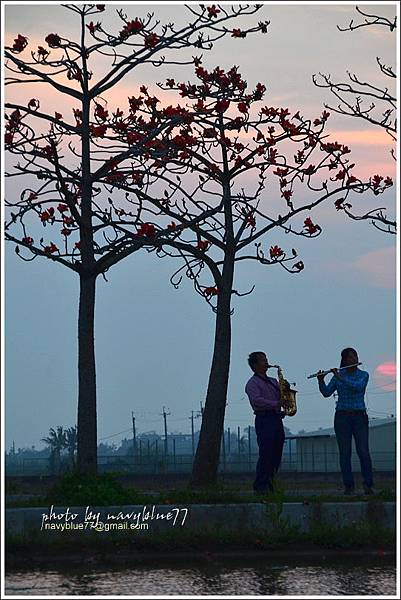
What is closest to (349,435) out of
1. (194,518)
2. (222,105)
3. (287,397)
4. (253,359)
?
(287,397)

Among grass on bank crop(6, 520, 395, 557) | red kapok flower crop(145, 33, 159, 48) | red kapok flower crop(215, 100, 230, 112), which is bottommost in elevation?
Answer: grass on bank crop(6, 520, 395, 557)

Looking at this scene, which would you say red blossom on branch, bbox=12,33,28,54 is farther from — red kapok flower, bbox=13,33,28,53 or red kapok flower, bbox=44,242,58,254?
red kapok flower, bbox=44,242,58,254

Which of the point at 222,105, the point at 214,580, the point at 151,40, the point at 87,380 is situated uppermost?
the point at 151,40

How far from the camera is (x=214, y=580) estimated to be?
8.67 m

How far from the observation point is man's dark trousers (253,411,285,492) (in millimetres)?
12914

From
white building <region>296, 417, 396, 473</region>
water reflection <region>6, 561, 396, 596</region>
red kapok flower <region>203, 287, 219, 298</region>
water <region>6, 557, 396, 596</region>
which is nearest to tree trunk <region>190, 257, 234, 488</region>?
red kapok flower <region>203, 287, 219, 298</region>

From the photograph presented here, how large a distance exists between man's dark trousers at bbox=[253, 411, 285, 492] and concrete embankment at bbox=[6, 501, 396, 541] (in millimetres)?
2055

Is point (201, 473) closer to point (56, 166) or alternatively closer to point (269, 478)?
point (269, 478)

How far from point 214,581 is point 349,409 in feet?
16.9

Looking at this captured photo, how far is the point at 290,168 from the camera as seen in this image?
16.6m

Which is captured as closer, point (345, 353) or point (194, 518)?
point (194, 518)

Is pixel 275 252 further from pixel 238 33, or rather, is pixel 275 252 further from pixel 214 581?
pixel 214 581

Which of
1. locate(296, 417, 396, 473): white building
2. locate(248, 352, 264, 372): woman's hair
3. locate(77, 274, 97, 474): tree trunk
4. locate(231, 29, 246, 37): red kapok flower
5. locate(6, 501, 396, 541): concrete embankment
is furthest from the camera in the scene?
locate(296, 417, 396, 473): white building

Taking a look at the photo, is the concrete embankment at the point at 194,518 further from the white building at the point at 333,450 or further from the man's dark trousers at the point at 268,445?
the white building at the point at 333,450
